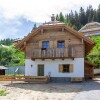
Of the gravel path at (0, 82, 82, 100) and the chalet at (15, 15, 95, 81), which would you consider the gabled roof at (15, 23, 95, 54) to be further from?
the gravel path at (0, 82, 82, 100)

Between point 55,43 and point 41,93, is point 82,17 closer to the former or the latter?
point 55,43

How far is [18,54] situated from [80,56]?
49700 mm

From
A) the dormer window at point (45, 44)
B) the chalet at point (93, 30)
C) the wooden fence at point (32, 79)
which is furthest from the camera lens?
the chalet at point (93, 30)

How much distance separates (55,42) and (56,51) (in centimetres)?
144

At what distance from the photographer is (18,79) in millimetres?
28250

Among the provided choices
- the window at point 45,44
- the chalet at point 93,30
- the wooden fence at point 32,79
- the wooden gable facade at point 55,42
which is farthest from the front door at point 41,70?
the chalet at point 93,30

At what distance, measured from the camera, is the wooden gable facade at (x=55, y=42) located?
29.9m

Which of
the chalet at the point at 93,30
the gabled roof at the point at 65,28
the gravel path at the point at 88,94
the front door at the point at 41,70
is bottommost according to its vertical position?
the gravel path at the point at 88,94

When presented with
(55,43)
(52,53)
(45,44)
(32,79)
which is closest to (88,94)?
(32,79)

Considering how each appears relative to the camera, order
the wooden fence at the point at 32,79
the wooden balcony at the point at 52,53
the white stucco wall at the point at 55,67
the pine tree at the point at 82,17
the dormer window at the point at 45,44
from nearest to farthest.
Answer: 1. the wooden fence at the point at 32,79
2. the wooden balcony at the point at 52,53
3. the white stucco wall at the point at 55,67
4. the dormer window at the point at 45,44
5. the pine tree at the point at 82,17

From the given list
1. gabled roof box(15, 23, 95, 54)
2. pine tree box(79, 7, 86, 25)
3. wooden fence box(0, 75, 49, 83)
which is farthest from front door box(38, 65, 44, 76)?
pine tree box(79, 7, 86, 25)

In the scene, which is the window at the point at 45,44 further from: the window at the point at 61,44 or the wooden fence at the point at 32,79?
the wooden fence at the point at 32,79

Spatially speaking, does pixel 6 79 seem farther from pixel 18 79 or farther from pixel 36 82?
pixel 36 82

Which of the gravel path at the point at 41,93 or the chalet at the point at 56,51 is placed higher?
the chalet at the point at 56,51
